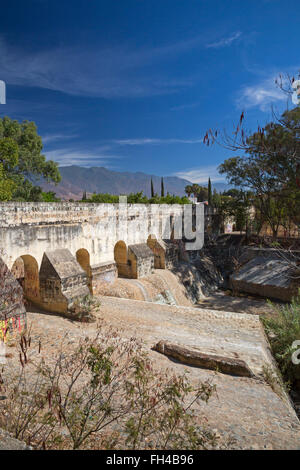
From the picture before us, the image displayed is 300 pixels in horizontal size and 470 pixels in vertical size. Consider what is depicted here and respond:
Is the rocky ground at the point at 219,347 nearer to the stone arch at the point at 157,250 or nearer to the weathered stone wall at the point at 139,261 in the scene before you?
the weathered stone wall at the point at 139,261

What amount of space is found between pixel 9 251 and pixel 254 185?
57.5ft

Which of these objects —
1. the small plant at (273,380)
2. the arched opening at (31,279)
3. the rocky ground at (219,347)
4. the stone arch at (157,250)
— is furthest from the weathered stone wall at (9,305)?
the stone arch at (157,250)

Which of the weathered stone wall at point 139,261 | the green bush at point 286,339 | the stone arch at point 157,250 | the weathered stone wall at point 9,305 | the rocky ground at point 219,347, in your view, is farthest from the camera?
the stone arch at point 157,250

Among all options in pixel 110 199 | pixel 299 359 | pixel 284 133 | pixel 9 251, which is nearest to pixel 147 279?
pixel 9 251

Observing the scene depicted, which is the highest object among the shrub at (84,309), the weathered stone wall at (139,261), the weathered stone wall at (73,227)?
the weathered stone wall at (73,227)

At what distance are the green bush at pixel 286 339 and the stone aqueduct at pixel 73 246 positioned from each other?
5.90 metres

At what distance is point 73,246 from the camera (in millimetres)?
11109

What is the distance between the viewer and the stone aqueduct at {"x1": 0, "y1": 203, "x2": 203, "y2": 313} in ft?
29.7

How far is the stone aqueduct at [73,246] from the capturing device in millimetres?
9039

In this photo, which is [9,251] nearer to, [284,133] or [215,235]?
[284,133]

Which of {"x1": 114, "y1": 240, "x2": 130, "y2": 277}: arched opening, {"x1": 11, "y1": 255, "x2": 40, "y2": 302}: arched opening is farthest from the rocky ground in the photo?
{"x1": 114, "y1": 240, "x2": 130, "y2": 277}: arched opening

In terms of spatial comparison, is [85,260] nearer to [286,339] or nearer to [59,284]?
[59,284]

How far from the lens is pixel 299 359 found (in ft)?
22.7
